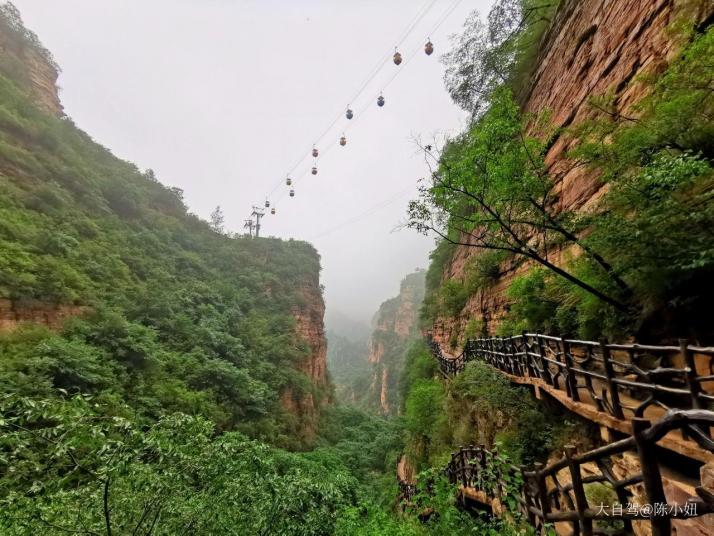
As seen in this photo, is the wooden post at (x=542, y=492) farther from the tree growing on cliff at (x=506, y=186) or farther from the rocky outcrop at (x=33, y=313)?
the rocky outcrop at (x=33, y=313)

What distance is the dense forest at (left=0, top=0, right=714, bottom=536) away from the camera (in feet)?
12.6

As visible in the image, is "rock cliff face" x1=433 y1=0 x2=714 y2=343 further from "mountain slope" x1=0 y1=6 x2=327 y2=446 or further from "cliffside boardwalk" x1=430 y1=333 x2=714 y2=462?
"mountain slope" x1=0 y1=6 x2=327 y2=446

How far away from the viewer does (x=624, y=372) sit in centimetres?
452

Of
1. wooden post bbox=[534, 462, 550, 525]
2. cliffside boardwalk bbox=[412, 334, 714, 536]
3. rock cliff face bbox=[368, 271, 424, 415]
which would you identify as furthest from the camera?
rock cliff face bbox=[368, 271, 424, 415]

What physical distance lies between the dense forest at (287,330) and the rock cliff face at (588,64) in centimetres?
38

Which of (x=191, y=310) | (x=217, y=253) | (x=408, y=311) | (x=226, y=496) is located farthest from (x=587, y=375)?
(x=408, y=311)

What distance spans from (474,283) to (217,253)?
79.6 feet

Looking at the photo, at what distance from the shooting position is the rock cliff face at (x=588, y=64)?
580cm

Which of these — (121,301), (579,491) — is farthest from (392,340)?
(579,491)

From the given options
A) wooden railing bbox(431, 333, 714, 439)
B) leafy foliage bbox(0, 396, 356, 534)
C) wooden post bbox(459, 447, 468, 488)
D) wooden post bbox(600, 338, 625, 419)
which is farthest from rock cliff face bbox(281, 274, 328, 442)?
wooden post bbox(600, 338, 625, 419)

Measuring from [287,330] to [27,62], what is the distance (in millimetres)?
28336

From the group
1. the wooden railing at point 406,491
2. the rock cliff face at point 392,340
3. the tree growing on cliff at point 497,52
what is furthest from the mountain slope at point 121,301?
the rock cliff face at point 392,340

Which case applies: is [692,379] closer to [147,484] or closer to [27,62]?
[147,484]

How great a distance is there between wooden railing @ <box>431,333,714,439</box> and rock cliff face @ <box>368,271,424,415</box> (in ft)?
119
